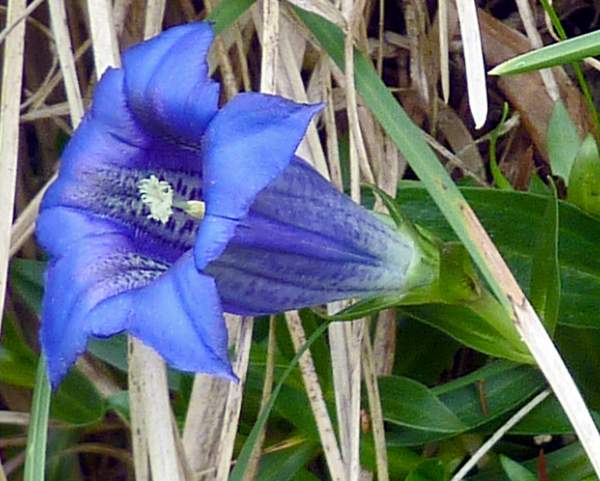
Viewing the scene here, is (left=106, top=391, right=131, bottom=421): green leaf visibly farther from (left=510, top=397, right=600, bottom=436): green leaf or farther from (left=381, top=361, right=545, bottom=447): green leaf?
(left=510, top=397, right=600, bottom=436): green leaf

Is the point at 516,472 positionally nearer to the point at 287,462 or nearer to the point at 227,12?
the point at 287,462

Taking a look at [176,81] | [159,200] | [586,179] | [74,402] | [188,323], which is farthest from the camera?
[74,402]

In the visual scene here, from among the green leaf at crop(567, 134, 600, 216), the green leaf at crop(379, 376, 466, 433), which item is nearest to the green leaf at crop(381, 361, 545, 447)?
the green leaf at crop(379, 376, 466, 433)

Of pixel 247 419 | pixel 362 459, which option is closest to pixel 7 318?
pixel 247 419

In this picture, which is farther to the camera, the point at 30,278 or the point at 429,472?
the point at 30,278

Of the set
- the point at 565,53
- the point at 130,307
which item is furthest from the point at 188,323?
the point at 565,53
